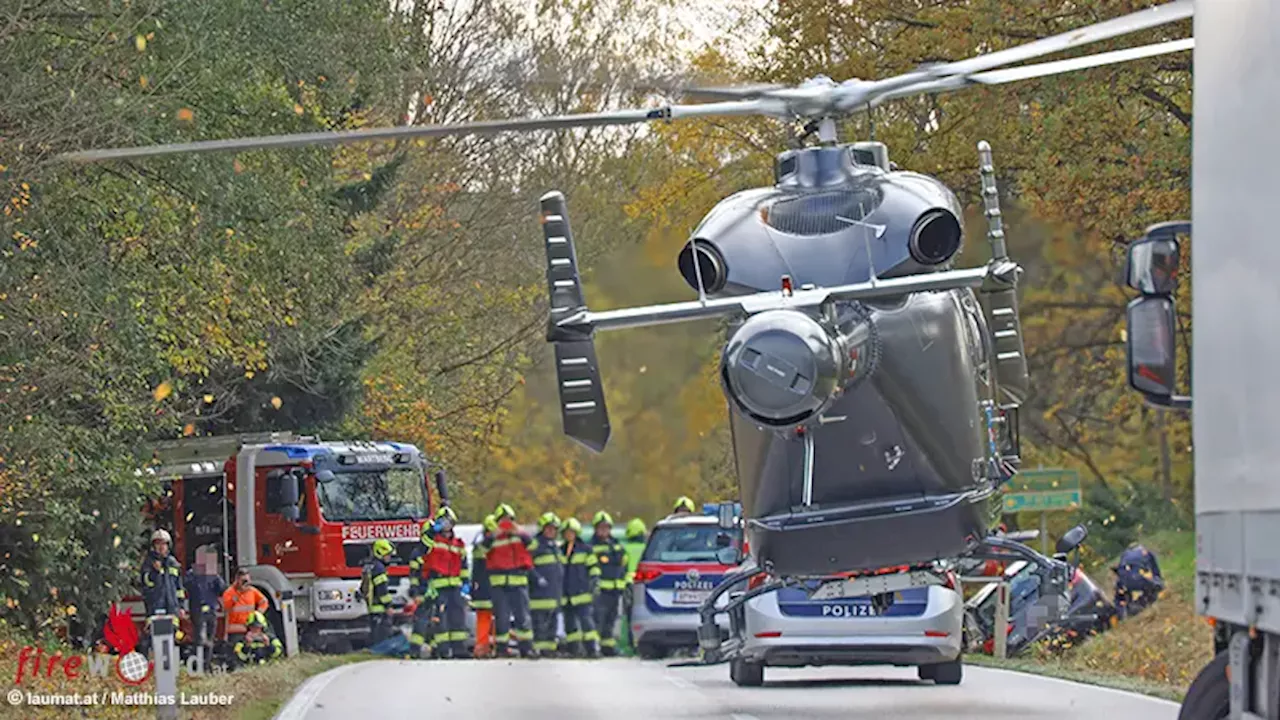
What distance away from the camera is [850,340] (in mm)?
14656

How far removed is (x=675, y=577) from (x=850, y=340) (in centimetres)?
1223

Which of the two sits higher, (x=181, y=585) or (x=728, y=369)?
(x=728, y=369)

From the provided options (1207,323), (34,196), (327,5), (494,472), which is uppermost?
(327,5)

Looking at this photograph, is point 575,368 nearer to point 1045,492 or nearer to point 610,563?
point 1045,492

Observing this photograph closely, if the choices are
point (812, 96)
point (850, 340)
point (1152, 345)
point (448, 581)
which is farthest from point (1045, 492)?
point (1152, 345)

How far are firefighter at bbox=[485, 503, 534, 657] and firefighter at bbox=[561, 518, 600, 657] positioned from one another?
1.99 ft

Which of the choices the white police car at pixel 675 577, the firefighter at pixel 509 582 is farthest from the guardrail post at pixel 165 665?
the firefighter at pixel 509 582

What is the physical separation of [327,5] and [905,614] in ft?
23.4

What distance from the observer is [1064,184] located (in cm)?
2422

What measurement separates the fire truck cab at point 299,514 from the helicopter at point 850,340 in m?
16.2

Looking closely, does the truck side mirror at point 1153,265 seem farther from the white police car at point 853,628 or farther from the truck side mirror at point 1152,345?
the white police car at point 853,628

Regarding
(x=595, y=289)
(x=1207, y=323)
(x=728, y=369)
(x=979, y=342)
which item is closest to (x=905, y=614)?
(x=979, y=342)

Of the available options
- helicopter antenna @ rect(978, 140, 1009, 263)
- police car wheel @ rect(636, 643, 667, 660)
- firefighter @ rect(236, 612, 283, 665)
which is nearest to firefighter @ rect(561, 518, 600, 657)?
police car wheel @ rect(636, 643, 667, 660)

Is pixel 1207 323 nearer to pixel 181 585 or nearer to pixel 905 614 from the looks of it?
pixel 905 614
